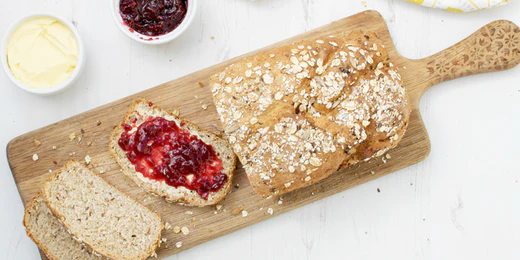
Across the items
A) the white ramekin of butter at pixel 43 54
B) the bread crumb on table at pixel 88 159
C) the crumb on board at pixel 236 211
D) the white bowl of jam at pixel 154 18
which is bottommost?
the crumb on board at pixel 236 211

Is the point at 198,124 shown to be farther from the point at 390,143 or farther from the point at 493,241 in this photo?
the point at 493,241

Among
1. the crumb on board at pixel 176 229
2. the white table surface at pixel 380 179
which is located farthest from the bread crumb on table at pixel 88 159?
the crumb on board at pixel 176 229

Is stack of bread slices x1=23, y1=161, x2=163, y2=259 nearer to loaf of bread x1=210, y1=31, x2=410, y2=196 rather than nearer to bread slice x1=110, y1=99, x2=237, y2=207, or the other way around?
bread slice x1=110, y1=99, x2=237, y2=207

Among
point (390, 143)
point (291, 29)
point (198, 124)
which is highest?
point (291, 29)

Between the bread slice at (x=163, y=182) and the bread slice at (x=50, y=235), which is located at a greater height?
the bread slice at (x=163, y=182)

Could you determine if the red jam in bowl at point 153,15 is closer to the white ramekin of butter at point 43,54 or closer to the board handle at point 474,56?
the white ramekin of butter at point 43,54

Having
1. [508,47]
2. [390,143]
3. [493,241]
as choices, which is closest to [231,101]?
[390,143]
